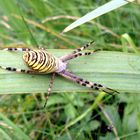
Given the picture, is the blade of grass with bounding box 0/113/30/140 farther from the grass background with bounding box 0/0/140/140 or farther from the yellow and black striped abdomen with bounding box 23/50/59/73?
the yellow and black striped abdomen with bounding box 23/50/59/73

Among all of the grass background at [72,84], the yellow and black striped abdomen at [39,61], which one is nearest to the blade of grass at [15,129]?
the grass background at [72,84]

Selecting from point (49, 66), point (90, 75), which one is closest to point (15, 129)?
point (49, 66)

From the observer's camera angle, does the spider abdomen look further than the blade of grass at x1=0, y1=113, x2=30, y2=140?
No

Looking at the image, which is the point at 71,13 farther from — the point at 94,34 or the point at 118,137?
the point at 118,137

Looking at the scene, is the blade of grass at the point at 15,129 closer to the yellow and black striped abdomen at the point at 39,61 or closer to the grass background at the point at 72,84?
the grass background at the point at 72,84

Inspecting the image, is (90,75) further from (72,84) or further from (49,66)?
(49,66)

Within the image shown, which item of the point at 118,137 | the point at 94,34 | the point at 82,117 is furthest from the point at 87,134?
the point at 94,34

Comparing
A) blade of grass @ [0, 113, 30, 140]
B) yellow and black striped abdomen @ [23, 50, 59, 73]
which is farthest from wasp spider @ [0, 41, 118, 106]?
blade of grass @ [0, 113, 30, 140]
